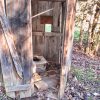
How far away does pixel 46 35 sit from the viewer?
6711 millimetres

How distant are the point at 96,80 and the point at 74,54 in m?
2.85

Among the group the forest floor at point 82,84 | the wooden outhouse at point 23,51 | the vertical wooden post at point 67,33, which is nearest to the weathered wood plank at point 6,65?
the wooden outhouse at point 23,51

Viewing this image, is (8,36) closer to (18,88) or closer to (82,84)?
(18,88)

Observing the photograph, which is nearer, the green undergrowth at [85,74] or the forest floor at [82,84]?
the forest floor at [82,84]

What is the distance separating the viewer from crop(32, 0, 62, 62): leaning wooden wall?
6.39m

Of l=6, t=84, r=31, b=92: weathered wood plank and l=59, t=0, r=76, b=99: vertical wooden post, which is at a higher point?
l=59, t=0, r=76, b=99: vertical wooden post

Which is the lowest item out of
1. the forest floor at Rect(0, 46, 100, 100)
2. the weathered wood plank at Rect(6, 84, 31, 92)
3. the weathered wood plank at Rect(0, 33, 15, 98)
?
the forest floor at Rect(0, 46, 100, 100)

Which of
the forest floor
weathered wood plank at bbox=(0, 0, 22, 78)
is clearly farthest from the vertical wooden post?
weathered wood plank at bbox=(0, 0, 22, 78)

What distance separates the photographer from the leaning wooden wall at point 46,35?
21.0 ft

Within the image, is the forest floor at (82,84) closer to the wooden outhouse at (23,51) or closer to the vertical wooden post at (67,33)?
the wooden outhouse at (23,51)

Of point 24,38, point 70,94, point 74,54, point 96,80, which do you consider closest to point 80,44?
point 74,54

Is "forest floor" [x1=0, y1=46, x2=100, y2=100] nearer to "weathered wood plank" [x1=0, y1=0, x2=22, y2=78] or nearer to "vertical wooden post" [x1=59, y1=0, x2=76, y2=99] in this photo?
"vertical wooden post" [x1=59, y1=0, x2=76, y2=99]

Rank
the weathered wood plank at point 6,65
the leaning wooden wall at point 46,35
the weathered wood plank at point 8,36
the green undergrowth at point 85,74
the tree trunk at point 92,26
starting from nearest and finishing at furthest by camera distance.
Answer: the weathered wood plank at point 8,36, the weathered wood plank at point 6,65, the green undergrowth at point 85,74, the leaning wooden wall at point 46,35, the tree trunk at point 92,26

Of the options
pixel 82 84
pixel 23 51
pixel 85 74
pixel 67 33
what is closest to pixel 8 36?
pixel 23 51
